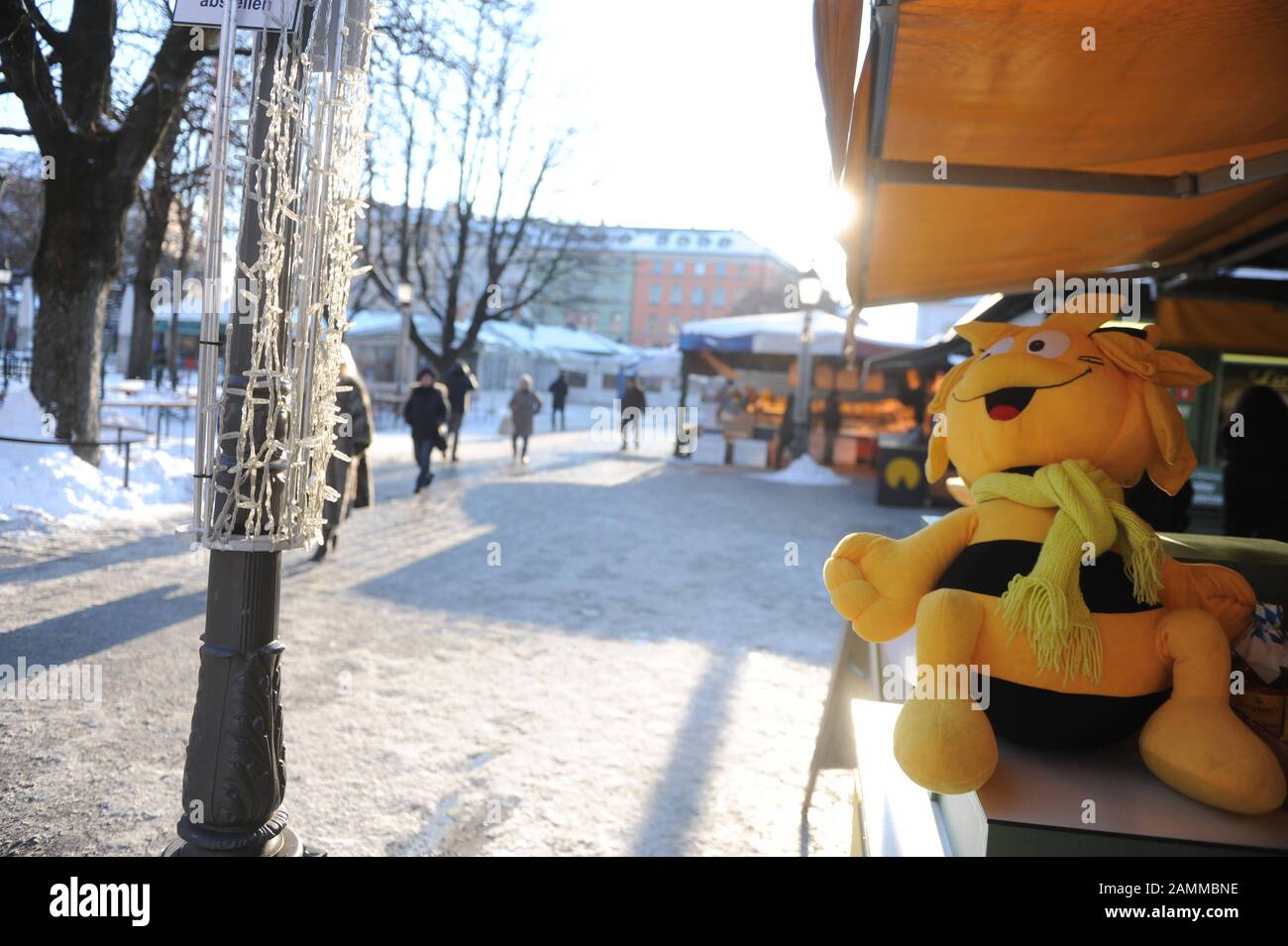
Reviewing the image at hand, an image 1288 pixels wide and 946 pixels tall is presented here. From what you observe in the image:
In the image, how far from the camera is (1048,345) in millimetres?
2152

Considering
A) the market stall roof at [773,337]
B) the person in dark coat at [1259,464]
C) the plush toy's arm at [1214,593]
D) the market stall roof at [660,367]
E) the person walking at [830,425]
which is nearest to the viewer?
the plush toy's arm at [1214,593]

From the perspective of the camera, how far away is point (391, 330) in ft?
106

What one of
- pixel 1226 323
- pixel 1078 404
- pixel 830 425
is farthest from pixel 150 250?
pixel 1078 404

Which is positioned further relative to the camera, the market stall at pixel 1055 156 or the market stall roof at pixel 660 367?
the market stall roof at pixel 660 367

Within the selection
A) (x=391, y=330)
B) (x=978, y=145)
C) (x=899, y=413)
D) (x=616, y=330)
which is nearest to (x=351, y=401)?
(x=978, y=145)

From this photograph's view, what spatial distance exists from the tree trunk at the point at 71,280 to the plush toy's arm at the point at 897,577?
910 cm

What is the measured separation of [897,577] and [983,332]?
28.0 inches

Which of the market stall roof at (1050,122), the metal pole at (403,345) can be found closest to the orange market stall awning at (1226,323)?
the market stall roof at (1050,122)

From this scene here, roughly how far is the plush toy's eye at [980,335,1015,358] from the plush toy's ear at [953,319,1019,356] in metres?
0.04

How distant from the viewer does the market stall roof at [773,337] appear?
17188 millimetres

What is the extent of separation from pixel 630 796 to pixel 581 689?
123 cm

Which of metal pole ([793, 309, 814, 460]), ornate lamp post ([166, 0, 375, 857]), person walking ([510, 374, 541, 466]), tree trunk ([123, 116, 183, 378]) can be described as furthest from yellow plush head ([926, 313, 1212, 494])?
metal pole ([793, 309, 814, 460])

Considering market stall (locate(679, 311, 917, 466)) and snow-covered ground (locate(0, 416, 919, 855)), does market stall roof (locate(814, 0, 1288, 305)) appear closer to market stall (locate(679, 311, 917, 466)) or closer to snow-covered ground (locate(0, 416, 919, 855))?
snow-covered ground (locate(0, 416, 919, 855))

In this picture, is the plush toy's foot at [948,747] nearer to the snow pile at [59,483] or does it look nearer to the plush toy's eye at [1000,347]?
the plush toy's eye at [1000,347]
